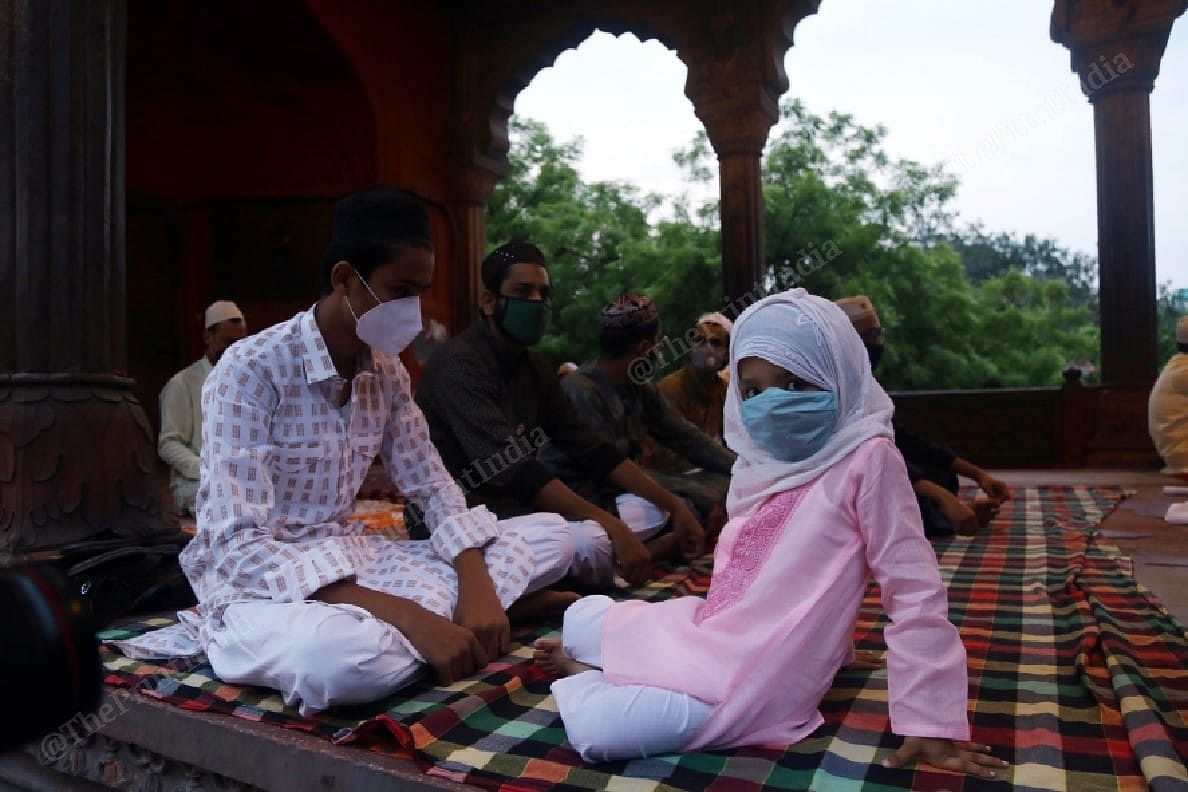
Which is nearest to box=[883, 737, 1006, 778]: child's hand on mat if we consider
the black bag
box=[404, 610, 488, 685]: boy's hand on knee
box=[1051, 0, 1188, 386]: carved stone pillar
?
box=[404, 610, 488, 685]: boy's hand on knee

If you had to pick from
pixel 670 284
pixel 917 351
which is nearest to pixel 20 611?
pixel 670 284

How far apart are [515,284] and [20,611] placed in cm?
239

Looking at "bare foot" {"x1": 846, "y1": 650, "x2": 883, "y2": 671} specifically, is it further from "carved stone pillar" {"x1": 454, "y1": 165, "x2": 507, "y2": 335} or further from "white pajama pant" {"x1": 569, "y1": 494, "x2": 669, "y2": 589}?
"carved stone pillar" {"x1": 454, "y1": 165, "x2": 507, "y2": 335}

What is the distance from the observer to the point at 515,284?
300 centimetres

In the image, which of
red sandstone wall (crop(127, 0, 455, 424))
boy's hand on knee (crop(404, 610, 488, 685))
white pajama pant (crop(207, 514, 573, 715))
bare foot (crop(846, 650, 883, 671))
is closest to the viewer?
white pajama pant (crop(207, 514, 573, 715))

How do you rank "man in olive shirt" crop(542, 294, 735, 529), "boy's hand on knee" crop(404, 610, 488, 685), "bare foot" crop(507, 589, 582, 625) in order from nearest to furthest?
"boy's hand on knee" crop(404, 610, 488, 685) → "bare foot" crop(507, 589, 582, 625) → "man in olive shirt" crop(542, 294, 735, 529)

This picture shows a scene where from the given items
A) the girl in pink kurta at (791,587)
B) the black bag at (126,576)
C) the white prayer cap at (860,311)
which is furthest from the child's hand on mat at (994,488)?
the black bag at (126,576)

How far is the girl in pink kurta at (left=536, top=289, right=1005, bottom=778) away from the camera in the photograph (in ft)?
4.86

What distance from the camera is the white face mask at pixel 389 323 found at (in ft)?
7.03

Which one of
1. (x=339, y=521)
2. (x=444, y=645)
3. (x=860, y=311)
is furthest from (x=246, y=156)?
(x=444, y=645)

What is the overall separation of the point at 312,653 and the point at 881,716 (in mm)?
1104

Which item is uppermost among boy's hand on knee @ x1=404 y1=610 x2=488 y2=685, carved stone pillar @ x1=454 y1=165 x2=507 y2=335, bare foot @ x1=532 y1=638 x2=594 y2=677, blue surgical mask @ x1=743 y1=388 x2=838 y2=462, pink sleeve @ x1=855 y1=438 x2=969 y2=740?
carved stone pillar @ x1=454 y1=165 x2=507 y2=335

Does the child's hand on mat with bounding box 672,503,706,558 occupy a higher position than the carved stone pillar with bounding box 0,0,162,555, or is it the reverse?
the carved stone pillar with bounding box 0,0,162,555

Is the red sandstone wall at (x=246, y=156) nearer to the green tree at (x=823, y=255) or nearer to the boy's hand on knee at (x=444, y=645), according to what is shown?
the boy's hand on knee at (x=444, y=645)
